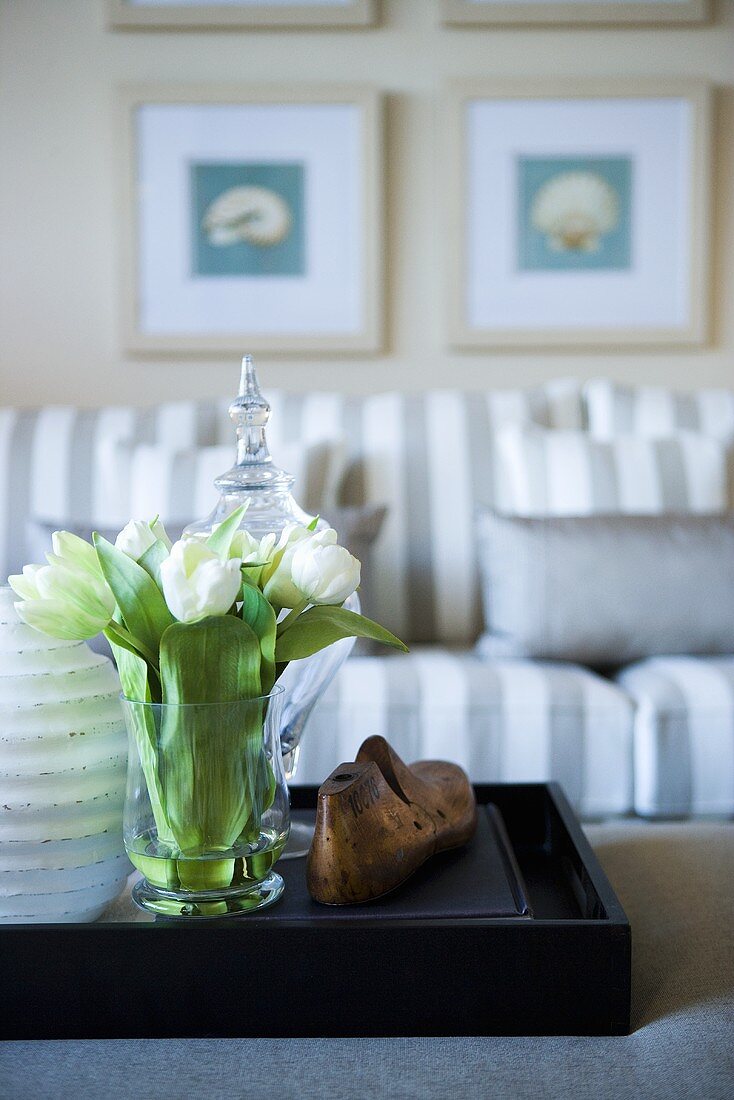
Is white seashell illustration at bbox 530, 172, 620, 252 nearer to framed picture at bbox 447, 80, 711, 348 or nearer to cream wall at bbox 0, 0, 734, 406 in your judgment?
framed picture at bbox 447, 80, 711, 348

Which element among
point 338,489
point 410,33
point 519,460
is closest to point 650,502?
point 519,460

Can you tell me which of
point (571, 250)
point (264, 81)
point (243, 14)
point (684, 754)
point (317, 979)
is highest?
point (243, 14)

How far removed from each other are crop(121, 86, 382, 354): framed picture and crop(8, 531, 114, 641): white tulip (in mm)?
1975

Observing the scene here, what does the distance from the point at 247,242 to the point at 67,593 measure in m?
2.08

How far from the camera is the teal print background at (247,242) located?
2.57 metres

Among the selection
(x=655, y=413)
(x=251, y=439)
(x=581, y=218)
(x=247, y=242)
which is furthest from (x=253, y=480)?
(x=581, y=218)

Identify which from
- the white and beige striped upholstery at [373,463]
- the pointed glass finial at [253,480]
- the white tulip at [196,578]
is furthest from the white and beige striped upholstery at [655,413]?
→ the white tulip at [196,578]

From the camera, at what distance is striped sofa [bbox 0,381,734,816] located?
1.75m

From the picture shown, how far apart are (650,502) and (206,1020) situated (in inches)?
63.8

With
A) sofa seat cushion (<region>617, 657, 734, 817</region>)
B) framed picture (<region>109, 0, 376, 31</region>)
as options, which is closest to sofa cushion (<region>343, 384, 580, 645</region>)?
sofa seat cushion (<region>617, 657, 734, 817</region>)

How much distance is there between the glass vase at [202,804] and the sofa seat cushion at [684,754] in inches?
38.4

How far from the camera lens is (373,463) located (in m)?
2.20

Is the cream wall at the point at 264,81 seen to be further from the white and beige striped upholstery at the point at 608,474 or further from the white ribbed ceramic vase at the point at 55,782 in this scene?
the white ribbed ceramic vase at the point at 55,782

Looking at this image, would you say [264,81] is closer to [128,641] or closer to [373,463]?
[373,463]
